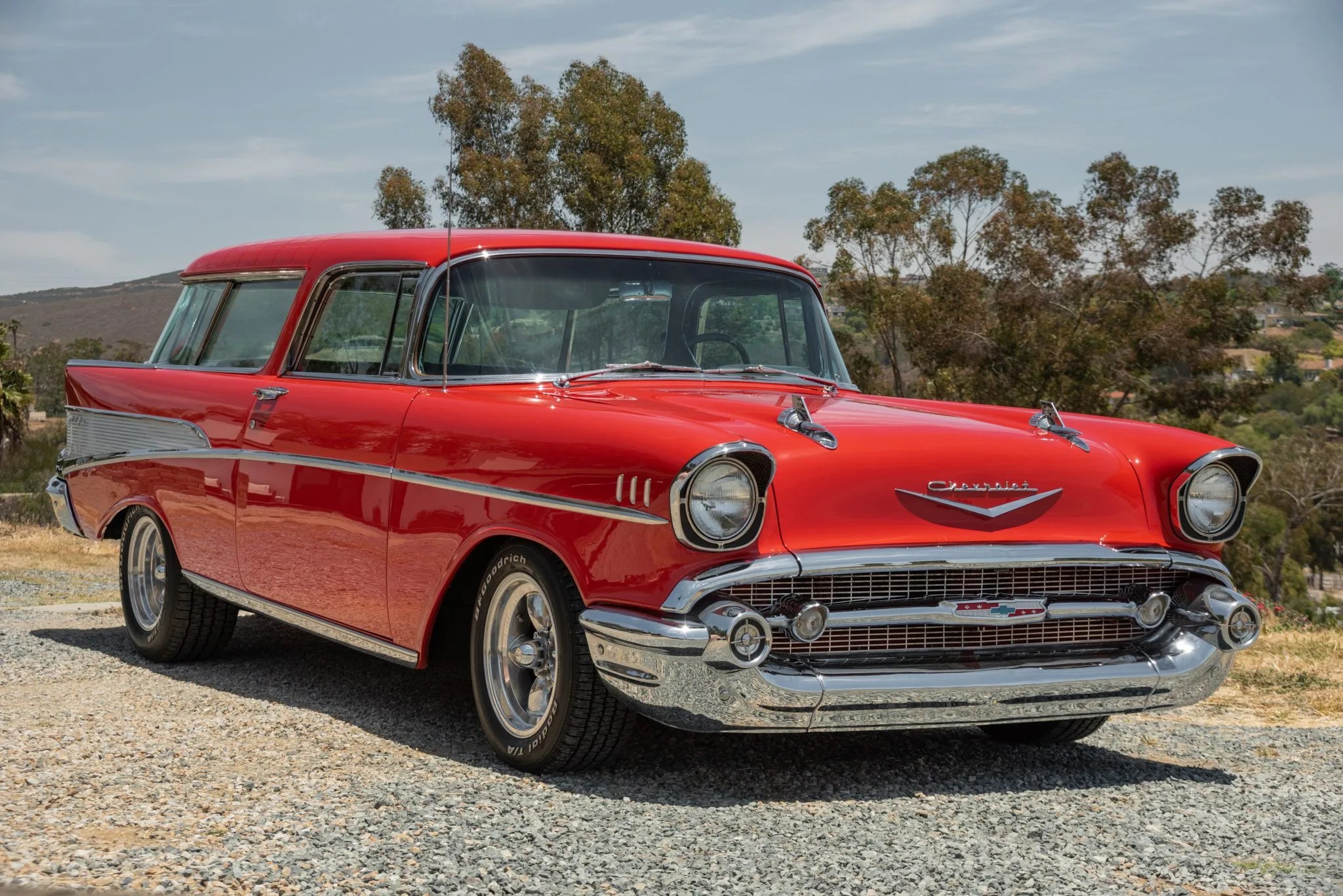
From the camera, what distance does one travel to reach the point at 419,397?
16.0ft

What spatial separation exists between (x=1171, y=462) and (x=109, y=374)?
499cm

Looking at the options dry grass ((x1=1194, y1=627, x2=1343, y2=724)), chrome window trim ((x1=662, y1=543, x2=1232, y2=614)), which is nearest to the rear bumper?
chrome window trim ((x1=662, y1=543, x2=1232, y2=614))

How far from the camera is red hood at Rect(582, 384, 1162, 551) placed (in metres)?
3.95

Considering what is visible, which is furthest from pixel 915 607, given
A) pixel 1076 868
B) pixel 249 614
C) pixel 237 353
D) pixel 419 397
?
pixel 249 614

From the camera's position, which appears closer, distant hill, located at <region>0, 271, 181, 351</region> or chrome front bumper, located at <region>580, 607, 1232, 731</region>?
chrome front bumper, located at <region>580, 607, 1232, 731</region>

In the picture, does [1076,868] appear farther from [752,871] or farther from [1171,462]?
[1171,462]

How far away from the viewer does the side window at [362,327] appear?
5.25 metres

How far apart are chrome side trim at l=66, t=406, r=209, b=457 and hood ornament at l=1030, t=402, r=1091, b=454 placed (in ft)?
11.3

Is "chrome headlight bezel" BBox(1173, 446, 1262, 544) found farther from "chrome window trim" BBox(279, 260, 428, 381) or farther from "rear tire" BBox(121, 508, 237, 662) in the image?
"rear tire" BBox(121, 508, 237, 662)

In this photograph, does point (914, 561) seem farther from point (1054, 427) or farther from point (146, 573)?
point (146, 573)

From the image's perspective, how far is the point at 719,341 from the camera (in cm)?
536

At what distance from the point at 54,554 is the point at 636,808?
1508 cm

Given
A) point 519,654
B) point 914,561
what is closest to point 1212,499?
point 914,561

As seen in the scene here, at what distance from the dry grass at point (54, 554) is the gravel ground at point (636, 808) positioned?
9777mm
